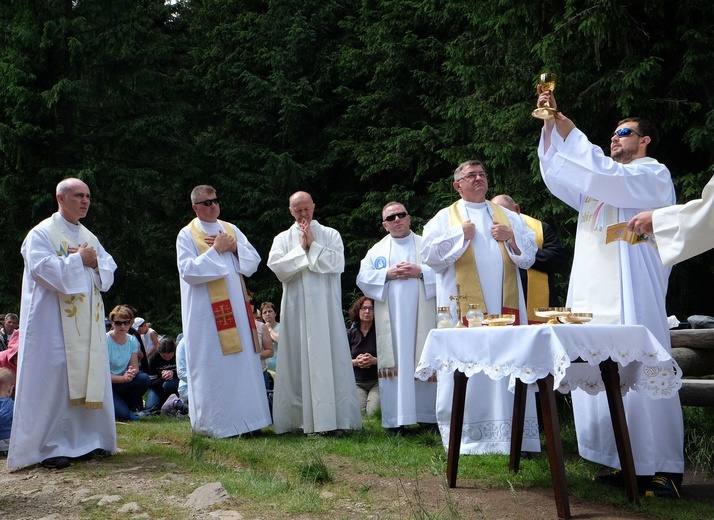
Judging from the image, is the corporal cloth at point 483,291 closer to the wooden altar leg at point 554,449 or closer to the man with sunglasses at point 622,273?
the man with sunglasses at point 622,273

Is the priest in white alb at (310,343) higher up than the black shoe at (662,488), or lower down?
higher up

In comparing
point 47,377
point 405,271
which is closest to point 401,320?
point 405,271

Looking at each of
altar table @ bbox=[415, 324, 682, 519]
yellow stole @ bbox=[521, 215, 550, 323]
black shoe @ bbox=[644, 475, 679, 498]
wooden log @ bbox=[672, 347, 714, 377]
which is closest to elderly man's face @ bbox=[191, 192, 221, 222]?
yellow stole @ bbox=[521, 215, 550, 323]

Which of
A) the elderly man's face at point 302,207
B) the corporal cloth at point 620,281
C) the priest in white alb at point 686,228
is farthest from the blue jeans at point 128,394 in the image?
the priest in white alb at point 686,228

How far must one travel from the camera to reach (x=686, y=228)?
4.21 meters

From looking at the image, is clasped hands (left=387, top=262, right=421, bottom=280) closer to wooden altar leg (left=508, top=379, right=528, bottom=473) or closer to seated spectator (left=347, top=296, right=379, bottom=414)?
seated spectator (left=347, top=296, right=379, bottom=414)

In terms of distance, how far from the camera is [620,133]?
5918 millimetres

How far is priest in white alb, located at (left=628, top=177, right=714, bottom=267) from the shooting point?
4102 millimetres

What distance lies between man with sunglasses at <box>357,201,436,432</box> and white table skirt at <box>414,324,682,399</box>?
2.94 meters

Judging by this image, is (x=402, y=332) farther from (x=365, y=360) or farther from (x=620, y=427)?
(x=620, y=427)

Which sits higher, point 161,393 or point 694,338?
point 694,338

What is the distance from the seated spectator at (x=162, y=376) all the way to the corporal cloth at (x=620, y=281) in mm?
7334

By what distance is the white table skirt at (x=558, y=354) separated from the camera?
15.3 feet

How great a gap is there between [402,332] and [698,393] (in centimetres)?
297
